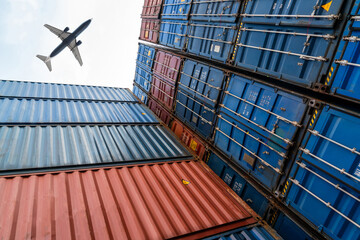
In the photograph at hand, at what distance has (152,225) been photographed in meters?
4.82

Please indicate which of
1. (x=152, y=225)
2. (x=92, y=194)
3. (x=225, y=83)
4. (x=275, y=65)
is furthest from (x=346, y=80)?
(x=92, y=194)

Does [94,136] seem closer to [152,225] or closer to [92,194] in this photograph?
[92,194]

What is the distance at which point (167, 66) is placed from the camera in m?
11.9

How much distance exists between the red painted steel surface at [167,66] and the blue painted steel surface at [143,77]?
1.18 m

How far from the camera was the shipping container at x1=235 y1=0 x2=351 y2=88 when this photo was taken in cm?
490

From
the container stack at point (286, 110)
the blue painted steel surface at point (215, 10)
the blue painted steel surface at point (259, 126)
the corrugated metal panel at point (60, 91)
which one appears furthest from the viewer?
the corrugated metal panel at point (60, 91)

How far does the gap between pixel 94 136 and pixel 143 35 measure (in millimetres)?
10922

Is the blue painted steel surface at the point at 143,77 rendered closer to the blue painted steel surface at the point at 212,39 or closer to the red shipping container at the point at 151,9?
the red shipping container at the point at 151,9

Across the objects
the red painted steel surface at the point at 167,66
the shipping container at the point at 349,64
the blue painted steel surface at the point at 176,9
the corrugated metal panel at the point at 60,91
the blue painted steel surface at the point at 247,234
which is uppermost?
the blue painted steel surface at the point at 176,9

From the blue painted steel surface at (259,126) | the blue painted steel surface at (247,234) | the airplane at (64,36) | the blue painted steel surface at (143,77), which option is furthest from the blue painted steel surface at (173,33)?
Answer: the airplane at (64,36)

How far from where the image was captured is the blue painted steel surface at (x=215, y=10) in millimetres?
7645

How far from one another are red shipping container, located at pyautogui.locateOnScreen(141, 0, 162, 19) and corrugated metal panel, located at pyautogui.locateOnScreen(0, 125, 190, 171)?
8.63 m

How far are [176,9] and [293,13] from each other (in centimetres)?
754

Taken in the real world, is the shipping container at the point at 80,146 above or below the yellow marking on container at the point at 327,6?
below
